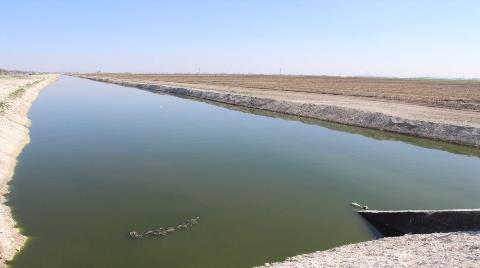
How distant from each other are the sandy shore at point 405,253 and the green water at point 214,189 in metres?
0.74

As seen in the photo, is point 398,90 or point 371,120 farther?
point 398,90

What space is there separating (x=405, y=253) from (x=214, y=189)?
6.55 meters

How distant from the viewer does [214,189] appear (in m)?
13.0

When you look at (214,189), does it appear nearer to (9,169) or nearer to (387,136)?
(9,169)

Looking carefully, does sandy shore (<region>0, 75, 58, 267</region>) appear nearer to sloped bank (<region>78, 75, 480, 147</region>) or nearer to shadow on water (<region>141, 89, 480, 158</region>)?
shadow on water (<region>141, 89, 480, 158</region>)

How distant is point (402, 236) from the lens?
30.3ft

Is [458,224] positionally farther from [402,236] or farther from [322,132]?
[322,132]

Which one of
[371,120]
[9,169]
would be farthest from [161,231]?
[371,120]

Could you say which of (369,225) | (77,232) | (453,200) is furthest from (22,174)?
(453,200)

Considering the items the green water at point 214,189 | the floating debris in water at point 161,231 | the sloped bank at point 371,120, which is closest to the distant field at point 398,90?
the sloped bank at point 371,120

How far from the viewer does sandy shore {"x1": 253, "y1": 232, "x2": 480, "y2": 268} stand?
23.6 ft

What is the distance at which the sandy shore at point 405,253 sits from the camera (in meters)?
7.20

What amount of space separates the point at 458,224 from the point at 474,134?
1462 centimetres

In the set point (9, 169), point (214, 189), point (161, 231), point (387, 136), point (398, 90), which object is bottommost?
point (161, 231)
